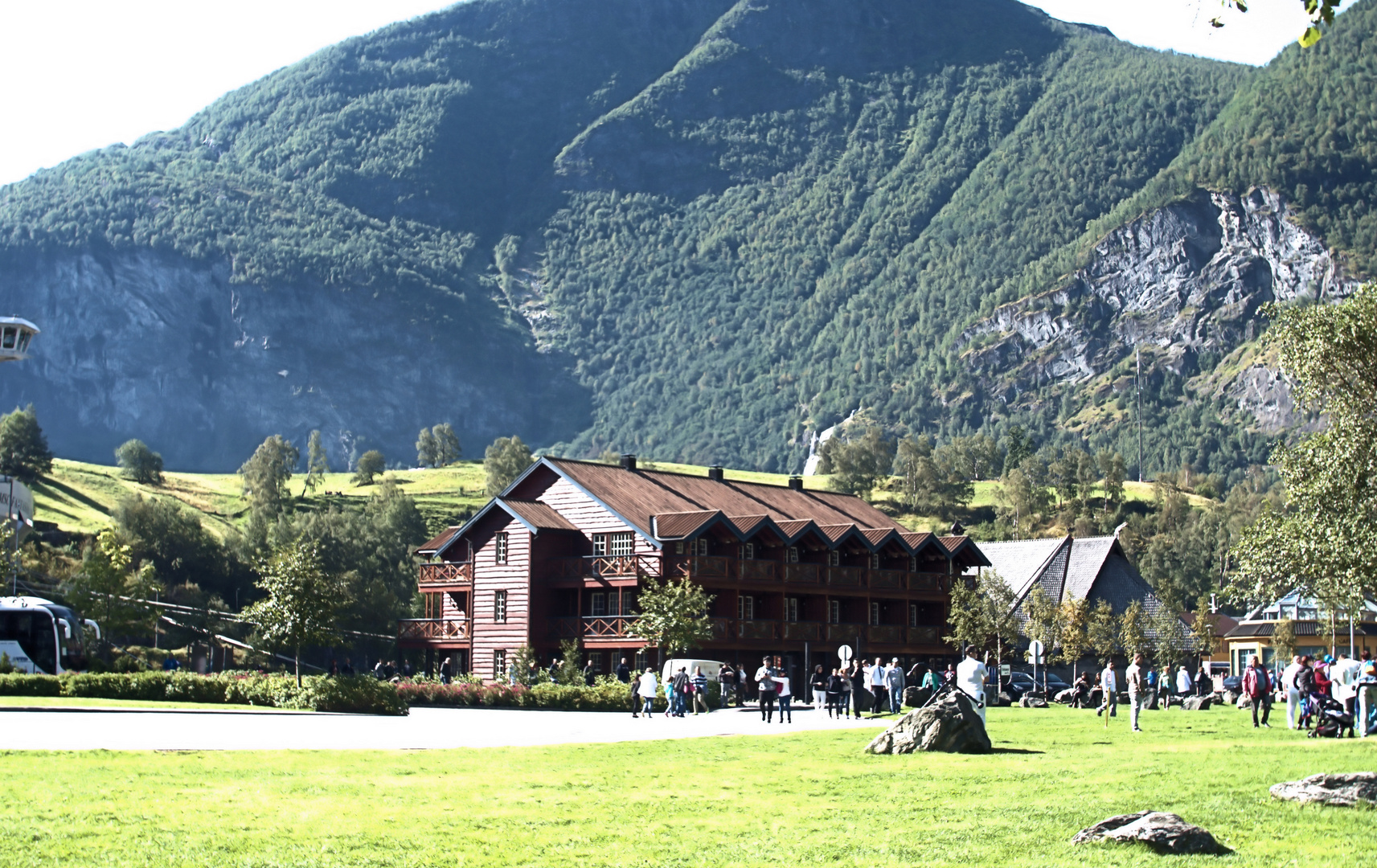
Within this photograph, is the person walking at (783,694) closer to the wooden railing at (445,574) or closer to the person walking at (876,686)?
the person walking at (876,686)

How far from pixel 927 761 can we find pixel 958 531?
71790 mm

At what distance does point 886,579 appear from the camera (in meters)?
78.6

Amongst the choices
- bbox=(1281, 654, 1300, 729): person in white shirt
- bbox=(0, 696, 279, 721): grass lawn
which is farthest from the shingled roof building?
bbox=(1281, 654, 1300, 729): person in white shirt

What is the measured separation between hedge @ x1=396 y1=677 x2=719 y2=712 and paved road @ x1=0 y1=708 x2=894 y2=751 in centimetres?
481

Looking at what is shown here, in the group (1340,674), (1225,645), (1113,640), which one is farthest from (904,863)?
(1225,645)

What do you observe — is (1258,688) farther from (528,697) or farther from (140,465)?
(140,465)

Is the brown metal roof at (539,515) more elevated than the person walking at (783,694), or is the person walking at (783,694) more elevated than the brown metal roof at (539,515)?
the brown metal roof at (539,515)

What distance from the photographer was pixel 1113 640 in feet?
287

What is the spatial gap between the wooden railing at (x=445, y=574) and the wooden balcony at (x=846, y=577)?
58.3 ft

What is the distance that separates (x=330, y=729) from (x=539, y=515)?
3970 centimetres

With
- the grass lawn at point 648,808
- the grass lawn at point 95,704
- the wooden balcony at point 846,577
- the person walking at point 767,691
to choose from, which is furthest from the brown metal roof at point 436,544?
the grass lawn at point 648,808

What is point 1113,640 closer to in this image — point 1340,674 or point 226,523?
point 1340,674

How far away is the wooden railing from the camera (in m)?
73.8

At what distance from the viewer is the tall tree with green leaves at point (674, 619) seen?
61250mm
